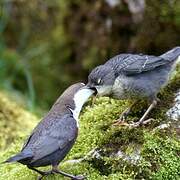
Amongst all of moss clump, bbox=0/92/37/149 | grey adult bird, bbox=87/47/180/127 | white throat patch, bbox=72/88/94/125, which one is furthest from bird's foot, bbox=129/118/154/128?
moss clump, bbox=0/92/37/149

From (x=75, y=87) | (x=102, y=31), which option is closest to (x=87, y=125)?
(x=75, y=87)

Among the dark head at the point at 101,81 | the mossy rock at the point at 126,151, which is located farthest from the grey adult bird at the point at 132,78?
the mossy rock at the point at 126,151

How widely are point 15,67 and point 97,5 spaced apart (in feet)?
4.96

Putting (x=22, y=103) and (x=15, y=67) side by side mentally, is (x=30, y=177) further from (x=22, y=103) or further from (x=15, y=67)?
(x=15, y=67)

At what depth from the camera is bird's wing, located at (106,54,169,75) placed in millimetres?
4035

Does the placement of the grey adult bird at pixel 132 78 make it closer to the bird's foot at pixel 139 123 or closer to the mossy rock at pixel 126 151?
the bird's foot at pixel 139 123

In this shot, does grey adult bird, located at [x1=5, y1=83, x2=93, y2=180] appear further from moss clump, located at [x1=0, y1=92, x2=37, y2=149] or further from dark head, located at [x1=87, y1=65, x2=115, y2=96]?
moss clump, located at [x1=0, y1=92, x2=37, y2=149]

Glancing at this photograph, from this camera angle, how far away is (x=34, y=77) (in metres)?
8.15

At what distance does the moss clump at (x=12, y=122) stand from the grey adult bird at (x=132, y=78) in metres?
1.69

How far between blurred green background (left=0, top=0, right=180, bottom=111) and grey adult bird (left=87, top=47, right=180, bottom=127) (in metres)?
2.44

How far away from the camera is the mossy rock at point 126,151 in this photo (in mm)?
3613

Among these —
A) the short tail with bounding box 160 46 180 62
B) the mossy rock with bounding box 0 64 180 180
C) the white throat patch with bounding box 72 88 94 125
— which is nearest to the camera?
the mossy rock with bounding box 0 64 180 180

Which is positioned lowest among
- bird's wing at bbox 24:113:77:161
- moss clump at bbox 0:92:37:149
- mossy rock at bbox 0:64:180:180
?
moss clump at bbox 0:92:37:149

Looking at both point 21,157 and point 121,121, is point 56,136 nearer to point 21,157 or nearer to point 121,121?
point 21,157
